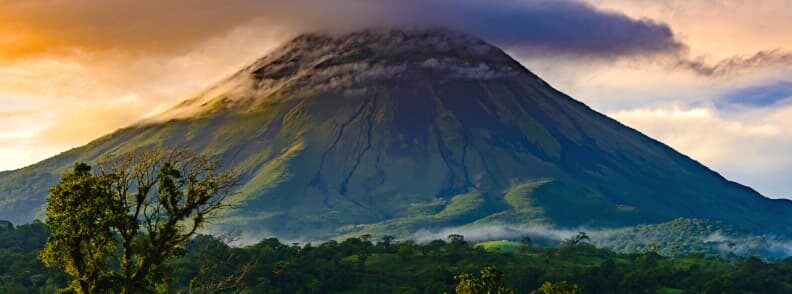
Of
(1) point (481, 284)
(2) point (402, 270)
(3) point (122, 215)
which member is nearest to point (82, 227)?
(3) point (122, 215)

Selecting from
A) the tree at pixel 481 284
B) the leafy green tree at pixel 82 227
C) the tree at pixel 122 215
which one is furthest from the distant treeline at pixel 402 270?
the leafy green tree at pixel 82 227

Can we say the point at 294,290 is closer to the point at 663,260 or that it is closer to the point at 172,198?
the point at 663,260

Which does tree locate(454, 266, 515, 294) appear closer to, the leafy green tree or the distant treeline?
the leafy green tree

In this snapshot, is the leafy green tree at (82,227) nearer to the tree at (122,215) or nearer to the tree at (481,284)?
the tree at (122,215)

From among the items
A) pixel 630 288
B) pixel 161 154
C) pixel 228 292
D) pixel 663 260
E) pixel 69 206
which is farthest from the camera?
pixel 663 260

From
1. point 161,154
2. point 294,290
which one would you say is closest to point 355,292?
point 294,290

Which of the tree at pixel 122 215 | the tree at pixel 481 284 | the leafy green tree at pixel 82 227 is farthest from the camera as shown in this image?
the tree at pixel 481 284
